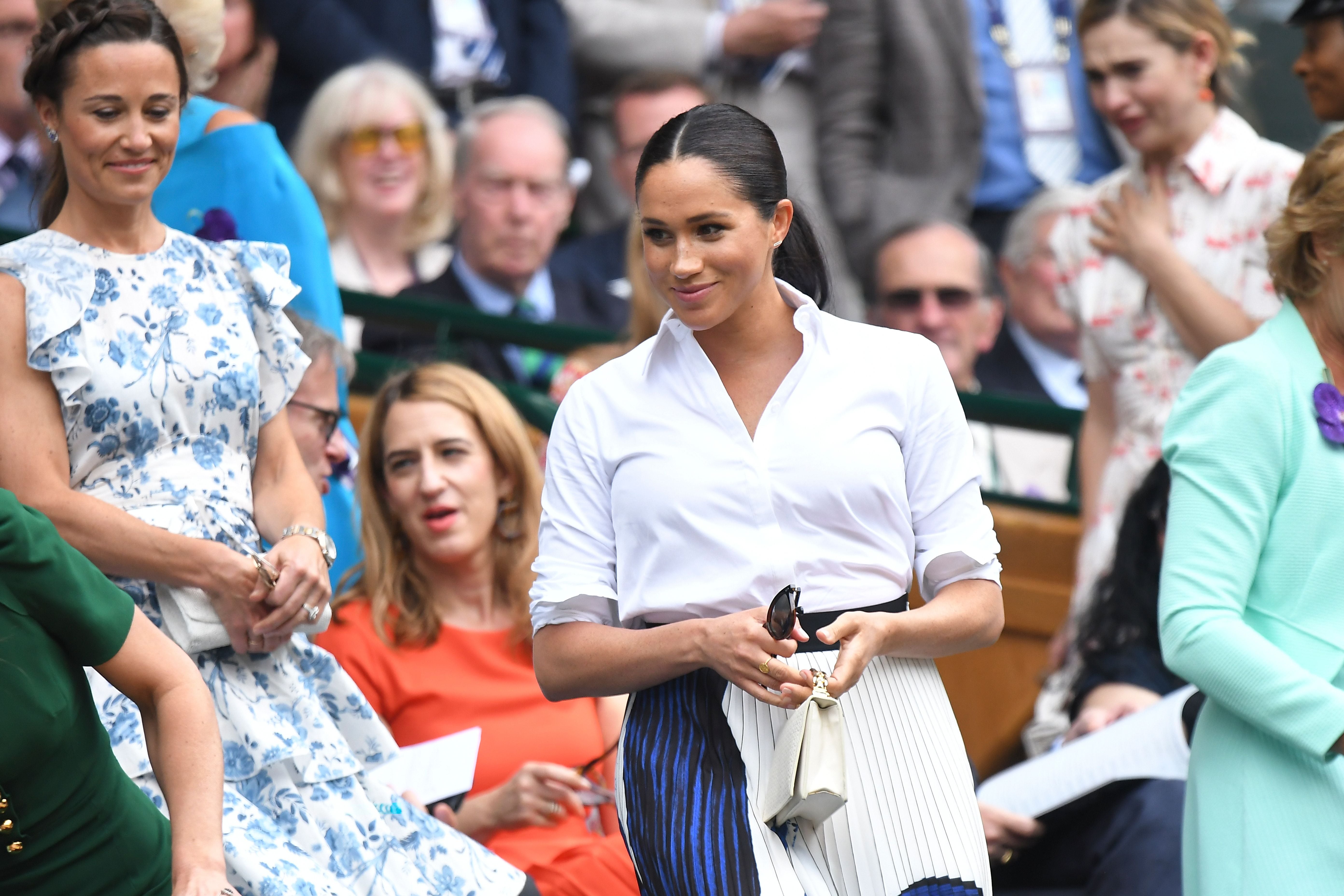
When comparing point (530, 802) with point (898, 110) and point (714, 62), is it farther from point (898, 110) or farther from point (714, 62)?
point (714, 62)

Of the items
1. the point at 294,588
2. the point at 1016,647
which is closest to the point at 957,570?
the point at 294,588

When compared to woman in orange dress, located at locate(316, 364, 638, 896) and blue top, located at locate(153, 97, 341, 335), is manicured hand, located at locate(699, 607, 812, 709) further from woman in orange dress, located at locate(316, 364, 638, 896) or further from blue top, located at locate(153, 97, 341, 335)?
blue top, located at locate(153, 97, 341, 335)

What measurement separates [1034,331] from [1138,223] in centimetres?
153

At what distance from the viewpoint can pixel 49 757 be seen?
2012 mm

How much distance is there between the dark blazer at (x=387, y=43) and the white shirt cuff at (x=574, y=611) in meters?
3.92

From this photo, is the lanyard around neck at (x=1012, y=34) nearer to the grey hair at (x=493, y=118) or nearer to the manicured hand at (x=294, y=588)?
the grey hair at (x=493, y=118)

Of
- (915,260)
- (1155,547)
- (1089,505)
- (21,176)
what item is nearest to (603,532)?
(1155,547)

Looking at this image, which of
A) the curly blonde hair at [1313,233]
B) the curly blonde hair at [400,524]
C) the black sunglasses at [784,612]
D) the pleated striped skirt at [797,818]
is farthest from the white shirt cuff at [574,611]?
the curly blonde hair at [400,524]

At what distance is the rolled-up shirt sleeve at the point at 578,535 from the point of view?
2396mm

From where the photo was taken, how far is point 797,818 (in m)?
2.27

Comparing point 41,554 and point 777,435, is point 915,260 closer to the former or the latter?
point 777,435

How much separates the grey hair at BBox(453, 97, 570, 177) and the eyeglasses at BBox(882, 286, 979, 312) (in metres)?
1.29

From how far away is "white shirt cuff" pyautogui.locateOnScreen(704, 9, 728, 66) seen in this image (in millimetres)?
6250

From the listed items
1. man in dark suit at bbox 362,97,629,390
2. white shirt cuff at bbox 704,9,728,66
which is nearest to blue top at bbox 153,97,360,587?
man in dark suit at bbox 362,97,629,390
